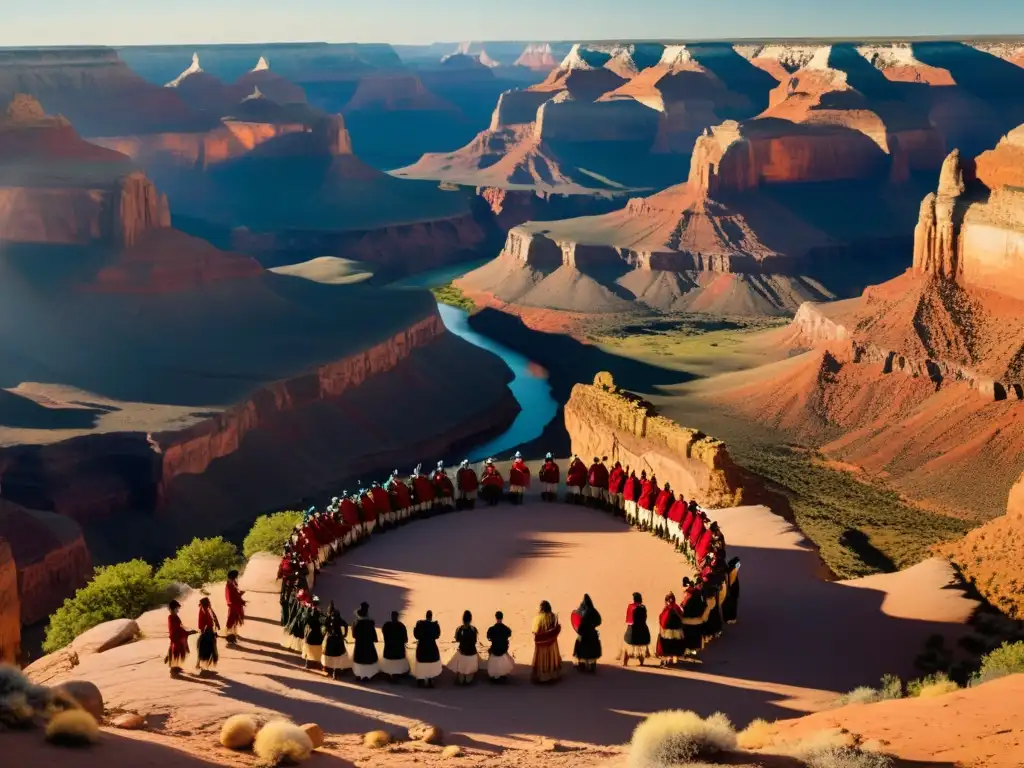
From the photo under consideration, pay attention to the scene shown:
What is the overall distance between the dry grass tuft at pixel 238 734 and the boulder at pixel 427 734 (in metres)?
3.21

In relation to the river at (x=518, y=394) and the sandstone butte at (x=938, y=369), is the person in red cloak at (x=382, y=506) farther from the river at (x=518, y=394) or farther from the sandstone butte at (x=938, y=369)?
the river at (x=518, y=394)

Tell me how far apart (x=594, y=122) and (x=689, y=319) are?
7759 centimetres

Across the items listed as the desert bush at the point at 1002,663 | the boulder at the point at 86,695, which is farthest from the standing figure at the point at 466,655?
the desert bush at the point at 1002,663

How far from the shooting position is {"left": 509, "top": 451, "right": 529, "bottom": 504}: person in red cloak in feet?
151

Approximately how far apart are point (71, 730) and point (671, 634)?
538 inches

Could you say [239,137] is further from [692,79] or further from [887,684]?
A: [887,684]

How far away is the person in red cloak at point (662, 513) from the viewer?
136 ft

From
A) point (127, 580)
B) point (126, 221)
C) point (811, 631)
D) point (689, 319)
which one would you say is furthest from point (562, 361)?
point (811, 631)

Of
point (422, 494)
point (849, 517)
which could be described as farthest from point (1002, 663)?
point (849, 517)

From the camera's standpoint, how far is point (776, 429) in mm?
75875

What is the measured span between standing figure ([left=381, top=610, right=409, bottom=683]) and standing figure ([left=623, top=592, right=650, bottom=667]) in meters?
4.77

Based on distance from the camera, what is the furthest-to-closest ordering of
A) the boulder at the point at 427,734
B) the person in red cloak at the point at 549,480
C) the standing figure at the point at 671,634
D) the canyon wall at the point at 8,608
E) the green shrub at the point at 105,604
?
1. the person in red cloak at the point at 549,480
2. the green shrub at the point at 105,604
3. the canyon wall at the point at 8,608
4. the standing figure at the point at 671,634
5. the boulder at the point at 427,734

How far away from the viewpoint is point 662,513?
41688mm

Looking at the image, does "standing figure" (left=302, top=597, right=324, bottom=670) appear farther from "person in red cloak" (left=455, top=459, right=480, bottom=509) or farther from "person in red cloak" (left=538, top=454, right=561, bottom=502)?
"person in red cloak" (left=538, top=454, right=561, bottom=502)
